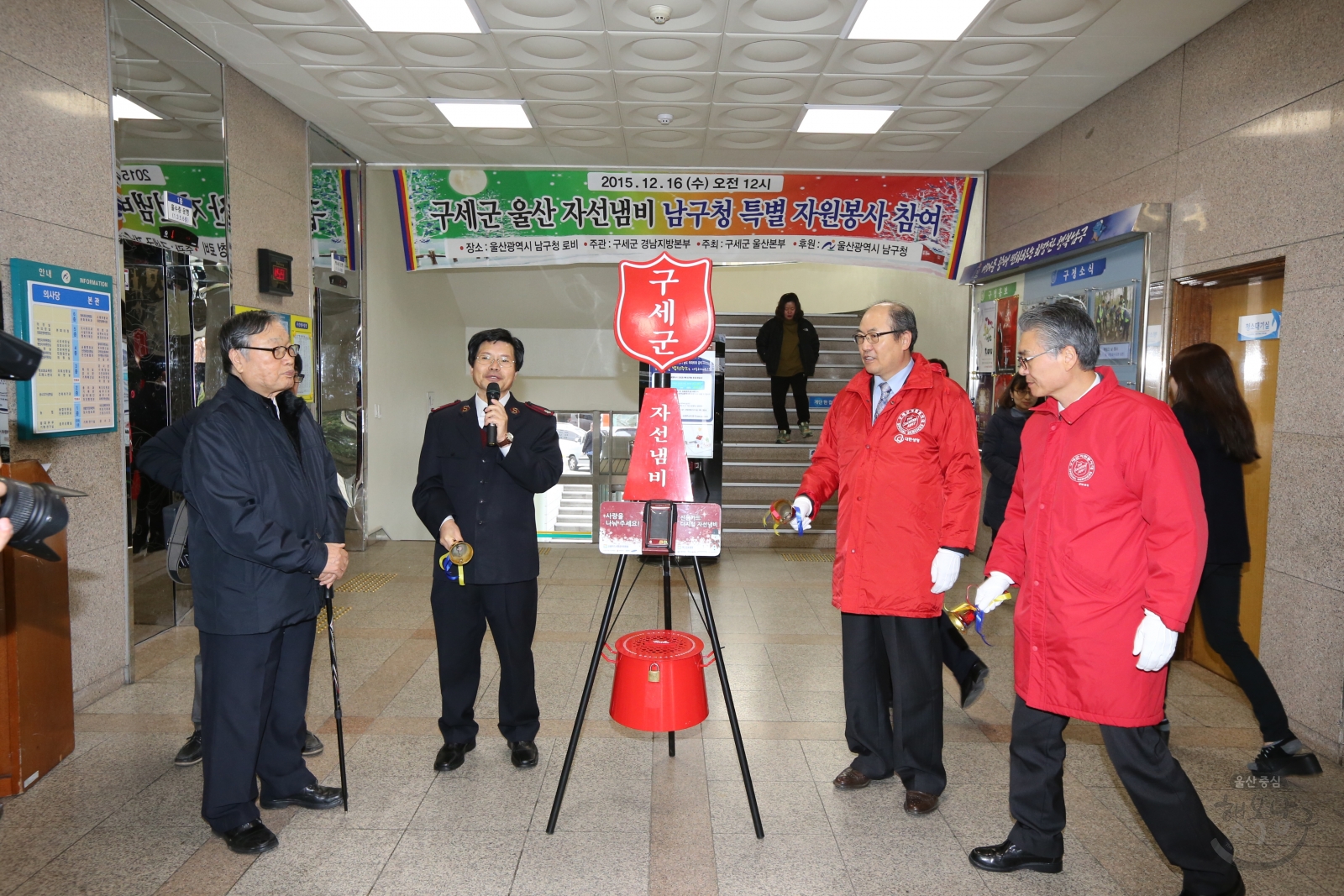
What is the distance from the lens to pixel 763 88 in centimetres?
509

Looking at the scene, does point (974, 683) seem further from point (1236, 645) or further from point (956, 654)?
point (1236, 645)

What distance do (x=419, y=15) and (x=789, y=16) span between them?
1.86 metres

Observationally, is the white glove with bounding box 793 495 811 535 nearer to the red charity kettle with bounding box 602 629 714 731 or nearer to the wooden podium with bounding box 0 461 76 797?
the red charity kettle with bounding box 602 629 714 731

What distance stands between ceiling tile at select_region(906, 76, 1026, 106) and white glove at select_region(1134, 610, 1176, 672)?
386 cm

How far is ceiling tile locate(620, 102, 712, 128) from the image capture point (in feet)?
17.8

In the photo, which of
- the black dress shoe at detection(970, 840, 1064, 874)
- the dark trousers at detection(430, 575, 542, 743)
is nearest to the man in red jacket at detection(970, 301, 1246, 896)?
the black dress shoe at detection(970, 840, 1064, 874)

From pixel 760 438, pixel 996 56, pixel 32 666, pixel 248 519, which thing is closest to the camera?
pixel 248 519

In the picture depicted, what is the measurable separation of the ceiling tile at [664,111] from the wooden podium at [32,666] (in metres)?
3.95

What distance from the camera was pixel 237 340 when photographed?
249 cm

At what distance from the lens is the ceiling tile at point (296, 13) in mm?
4070

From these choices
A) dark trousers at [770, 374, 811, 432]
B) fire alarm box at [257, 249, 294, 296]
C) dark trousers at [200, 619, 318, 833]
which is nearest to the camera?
dark trousers at [200, 619, 318, 833]

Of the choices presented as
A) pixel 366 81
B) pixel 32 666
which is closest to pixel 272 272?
pixel 366 81

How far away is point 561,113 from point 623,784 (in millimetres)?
4373

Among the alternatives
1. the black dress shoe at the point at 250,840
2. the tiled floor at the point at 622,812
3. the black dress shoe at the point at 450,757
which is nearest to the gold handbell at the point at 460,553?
the black dress shoe at the point at 450,757
